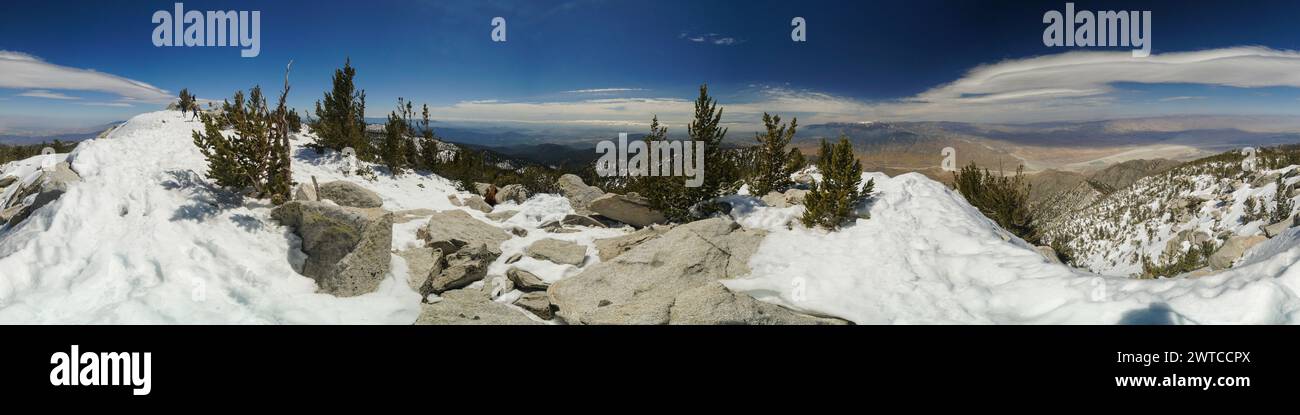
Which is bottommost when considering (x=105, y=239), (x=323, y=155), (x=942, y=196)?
(x=105, y=239)

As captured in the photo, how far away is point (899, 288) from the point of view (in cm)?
866

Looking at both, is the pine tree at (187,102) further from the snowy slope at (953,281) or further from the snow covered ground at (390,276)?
the snowy slope at (953,281)

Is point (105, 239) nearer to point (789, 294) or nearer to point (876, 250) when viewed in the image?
point (789, 294)

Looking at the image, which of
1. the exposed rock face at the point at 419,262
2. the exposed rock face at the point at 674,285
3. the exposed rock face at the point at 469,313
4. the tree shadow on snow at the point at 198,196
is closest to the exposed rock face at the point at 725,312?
the exposed rock face at the point at 674,285

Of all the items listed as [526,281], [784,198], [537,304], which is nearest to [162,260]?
[526,281]

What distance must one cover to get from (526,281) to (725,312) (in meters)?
4.80

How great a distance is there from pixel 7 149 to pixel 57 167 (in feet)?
90.3

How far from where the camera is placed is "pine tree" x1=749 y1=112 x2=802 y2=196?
16406 mm

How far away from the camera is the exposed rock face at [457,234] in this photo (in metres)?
11.2

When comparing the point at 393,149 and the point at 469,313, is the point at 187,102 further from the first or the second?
the point at 469,313

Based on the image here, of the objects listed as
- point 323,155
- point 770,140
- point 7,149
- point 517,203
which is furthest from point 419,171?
point 7,149

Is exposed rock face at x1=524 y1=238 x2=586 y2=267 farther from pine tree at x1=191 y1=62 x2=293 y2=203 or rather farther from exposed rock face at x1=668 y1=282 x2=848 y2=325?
pine tree at x1=191 y1=62 x2=293 y2=203

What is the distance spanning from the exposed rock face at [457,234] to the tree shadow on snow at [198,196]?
400cm

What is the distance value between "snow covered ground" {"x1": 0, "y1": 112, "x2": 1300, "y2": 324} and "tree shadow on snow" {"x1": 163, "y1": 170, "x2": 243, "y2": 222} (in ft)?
0.15
